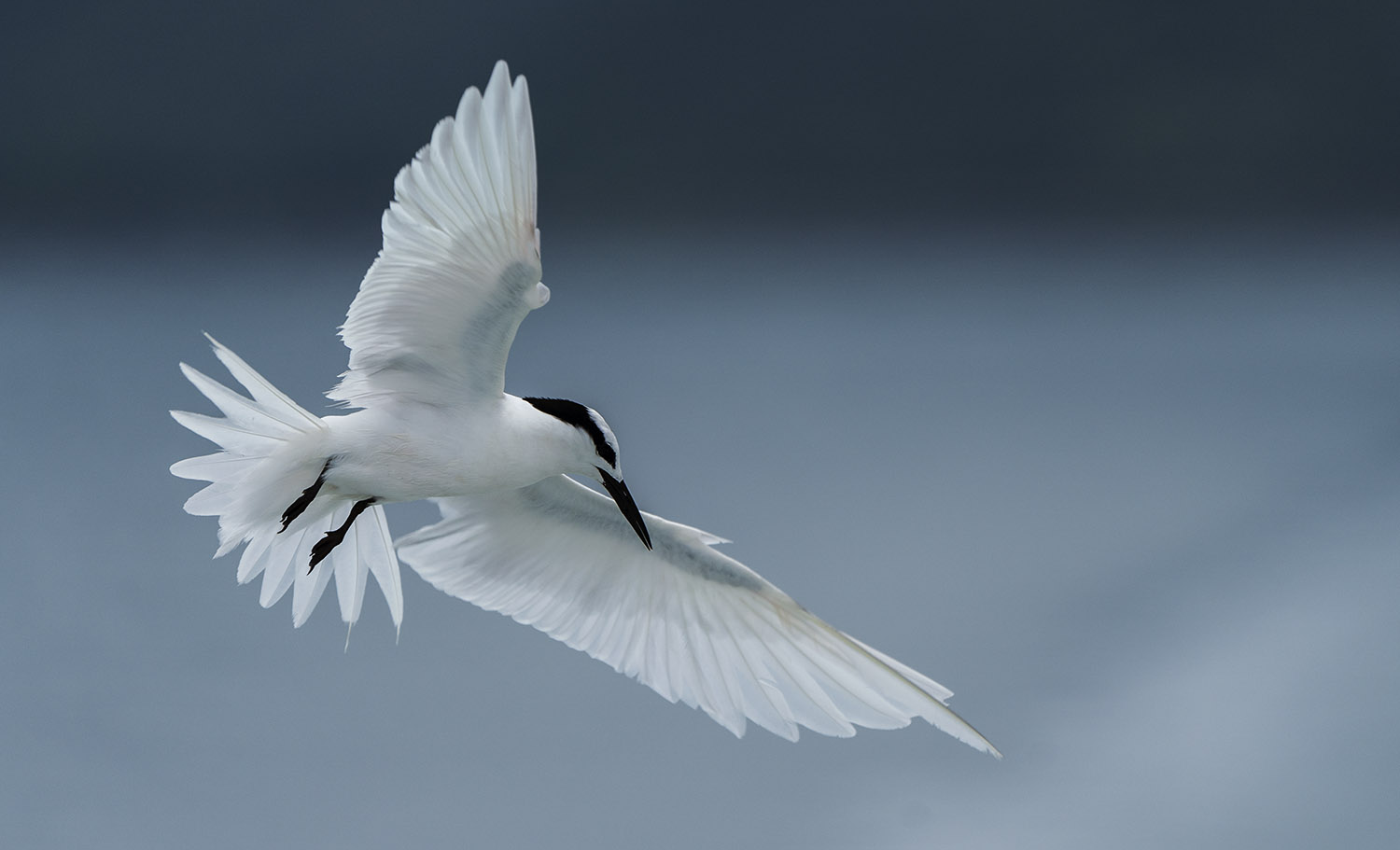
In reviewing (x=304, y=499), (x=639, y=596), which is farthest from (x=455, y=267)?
(x=639, y=596)

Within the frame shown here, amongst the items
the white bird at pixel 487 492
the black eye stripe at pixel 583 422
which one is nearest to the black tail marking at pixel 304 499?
the white bird at pixel 487 492

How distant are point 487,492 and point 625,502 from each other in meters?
0.18

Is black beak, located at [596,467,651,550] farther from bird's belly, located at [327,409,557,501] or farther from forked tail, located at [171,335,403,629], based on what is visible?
forked tail, located at [171,335,403,629]

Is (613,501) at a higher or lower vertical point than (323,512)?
higher

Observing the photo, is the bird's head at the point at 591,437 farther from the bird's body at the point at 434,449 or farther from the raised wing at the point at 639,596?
the raised wing at the point at 639,596

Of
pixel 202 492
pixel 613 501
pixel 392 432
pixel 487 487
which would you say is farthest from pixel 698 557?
pixel 202 492

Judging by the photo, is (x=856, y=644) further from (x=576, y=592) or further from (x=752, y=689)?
(x=576, y=592)

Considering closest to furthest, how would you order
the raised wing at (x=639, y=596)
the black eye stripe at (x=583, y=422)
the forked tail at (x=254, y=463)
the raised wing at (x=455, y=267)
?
the raised wing at (x=455, y=267) < the forked tail at (x=254, y=463) < the black eye stripe at (x=583, y=422) < the raised wing at (x=639, y=596)

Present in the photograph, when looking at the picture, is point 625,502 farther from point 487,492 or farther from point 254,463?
point 254,463

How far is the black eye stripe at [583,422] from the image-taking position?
63.1 inches

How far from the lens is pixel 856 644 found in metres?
1.74

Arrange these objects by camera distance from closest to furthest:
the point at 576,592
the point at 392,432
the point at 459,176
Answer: the point at 459,176 < the point at 392,432 < the point at 576,592

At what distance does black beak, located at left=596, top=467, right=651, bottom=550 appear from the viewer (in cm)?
167

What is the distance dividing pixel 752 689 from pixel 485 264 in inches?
29.0
